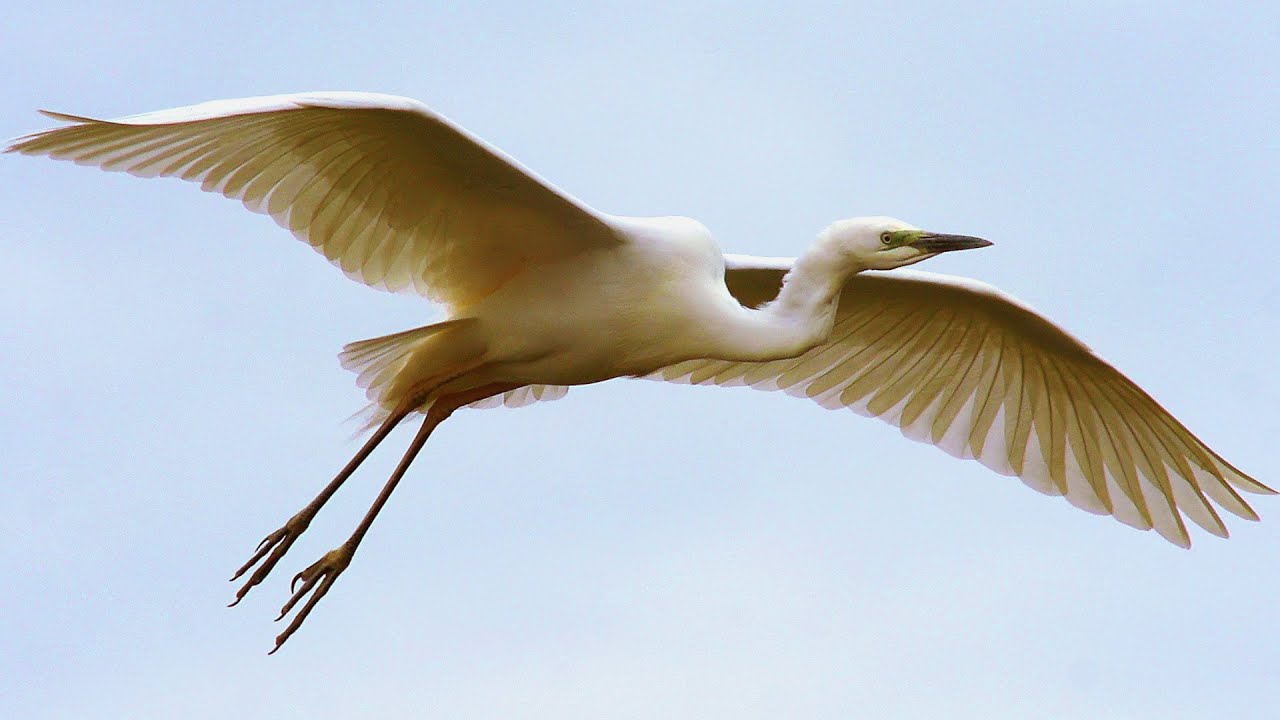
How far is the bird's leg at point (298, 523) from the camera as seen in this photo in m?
12.6

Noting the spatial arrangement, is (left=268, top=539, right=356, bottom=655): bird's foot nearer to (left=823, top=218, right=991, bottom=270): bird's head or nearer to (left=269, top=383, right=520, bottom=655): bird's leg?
(left=269, top=383, right=520, bottom=655): bird's leg

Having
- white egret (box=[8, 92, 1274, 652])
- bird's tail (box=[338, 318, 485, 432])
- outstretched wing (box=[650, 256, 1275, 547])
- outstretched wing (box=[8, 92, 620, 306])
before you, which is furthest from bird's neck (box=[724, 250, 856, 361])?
bird's tail (box=[338, 318, 485, 432])

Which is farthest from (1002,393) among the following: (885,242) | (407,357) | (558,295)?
(407,357)

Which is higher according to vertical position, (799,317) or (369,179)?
(369,179)

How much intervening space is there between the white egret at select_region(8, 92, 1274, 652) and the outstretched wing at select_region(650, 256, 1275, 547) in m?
0.02

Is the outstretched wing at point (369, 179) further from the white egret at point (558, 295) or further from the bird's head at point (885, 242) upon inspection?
the bird's head at point (885, 242)

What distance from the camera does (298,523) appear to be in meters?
12.7

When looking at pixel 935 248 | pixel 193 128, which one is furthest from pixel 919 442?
pixel 193 128

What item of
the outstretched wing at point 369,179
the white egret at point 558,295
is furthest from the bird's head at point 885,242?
the outstretched wing at point 369,179

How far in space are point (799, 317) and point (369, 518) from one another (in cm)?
306

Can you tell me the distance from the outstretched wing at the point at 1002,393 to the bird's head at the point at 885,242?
145 cm

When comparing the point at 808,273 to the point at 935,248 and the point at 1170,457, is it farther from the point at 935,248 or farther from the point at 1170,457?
the point at 1170,457

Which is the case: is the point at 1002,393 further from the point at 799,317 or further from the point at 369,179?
the point at 369,179

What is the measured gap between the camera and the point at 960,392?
1433 centimetres
